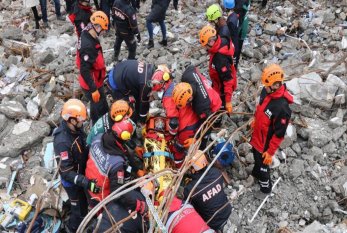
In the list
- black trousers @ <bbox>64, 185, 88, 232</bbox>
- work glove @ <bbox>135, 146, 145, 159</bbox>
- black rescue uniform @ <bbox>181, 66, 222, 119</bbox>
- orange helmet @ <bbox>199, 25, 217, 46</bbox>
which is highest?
orange helmet @ <bbox>199, 25, 217, 46</bbox>

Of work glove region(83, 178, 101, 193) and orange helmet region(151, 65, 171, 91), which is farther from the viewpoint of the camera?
orange helmet region(151, 65, 171, 91)

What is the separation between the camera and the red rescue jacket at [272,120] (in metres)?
4.97

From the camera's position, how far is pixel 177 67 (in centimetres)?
796

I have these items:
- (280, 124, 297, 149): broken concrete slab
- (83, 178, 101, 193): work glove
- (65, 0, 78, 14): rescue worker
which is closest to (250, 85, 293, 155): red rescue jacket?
(280, 124, 297, 149): broken concrete slab

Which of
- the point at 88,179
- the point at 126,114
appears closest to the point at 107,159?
the point at 88,179

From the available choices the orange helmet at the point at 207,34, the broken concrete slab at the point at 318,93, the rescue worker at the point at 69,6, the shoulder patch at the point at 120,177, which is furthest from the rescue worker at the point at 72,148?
the rescue worker at the point at 69,6

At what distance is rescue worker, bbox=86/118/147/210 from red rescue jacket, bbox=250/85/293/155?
1812 mm

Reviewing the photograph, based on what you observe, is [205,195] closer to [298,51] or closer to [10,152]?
[10,152]

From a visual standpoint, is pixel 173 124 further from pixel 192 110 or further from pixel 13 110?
pixel 13 110

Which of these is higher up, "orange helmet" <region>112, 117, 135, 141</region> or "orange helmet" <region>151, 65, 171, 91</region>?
"orange helmet" <region>151, 65, 171, 91</region>

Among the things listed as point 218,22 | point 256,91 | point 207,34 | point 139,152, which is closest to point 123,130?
point 139,152

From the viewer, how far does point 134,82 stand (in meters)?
5.85

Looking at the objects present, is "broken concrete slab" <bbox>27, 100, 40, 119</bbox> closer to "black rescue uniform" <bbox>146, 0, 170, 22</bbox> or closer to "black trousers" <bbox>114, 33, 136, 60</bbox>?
"black trousers" <bbox>114, 33, 136, 60</bbox>

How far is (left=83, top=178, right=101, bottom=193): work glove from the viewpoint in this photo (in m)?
4.59
